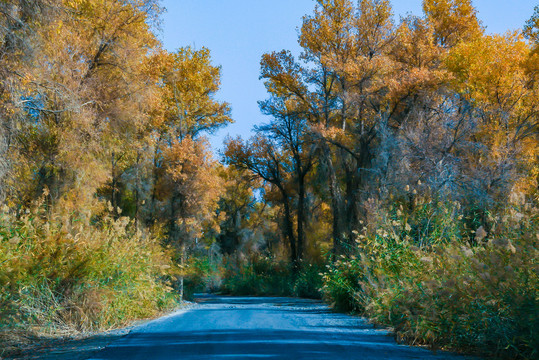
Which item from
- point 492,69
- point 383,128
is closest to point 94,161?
point 383,128

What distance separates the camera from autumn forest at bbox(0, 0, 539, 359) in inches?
344

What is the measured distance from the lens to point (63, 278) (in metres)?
10.1

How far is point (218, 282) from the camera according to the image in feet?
151

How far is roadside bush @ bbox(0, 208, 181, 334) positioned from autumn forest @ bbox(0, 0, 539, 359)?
0.04 m

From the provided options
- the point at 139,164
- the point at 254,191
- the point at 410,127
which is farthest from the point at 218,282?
the point at 410,127

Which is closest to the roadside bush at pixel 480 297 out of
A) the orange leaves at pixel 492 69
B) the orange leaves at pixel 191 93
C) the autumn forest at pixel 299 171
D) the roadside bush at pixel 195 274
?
the autumn forest at pixel 299 171

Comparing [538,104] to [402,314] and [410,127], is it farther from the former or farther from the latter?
[402,314]

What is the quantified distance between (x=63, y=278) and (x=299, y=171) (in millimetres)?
25916

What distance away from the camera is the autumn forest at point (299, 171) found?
28.6 ft

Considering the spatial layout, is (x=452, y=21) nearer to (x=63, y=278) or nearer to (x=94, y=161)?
(x=94, y=161)

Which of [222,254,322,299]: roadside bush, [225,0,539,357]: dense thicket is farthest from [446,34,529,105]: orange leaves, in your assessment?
[222,254,322,299]: roadside bush

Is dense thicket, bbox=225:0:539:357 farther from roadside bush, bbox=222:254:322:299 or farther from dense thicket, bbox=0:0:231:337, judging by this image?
dense thicket, bbox=0:0:231:337

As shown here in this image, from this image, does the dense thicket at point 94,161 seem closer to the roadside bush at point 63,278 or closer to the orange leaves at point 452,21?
the roadside bush at point 63,278

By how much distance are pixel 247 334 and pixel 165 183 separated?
72.1ft
